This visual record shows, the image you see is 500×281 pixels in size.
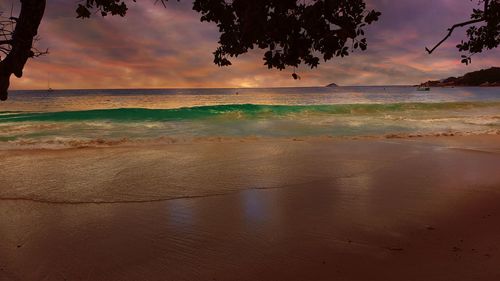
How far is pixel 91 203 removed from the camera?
7055mm

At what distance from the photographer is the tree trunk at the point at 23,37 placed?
3.33 meters

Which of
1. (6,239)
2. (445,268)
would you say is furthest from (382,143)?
(6,239)

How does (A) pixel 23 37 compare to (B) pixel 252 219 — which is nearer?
(A) pixel 23 37

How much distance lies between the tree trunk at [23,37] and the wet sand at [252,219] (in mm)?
2294

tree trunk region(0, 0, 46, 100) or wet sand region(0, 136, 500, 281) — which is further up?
tree trunk region(0, 0, 46, 100)

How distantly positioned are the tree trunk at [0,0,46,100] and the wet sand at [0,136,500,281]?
2.29m

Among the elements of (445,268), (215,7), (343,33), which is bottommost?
(445,268)

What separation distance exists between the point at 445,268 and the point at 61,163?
10176 mm

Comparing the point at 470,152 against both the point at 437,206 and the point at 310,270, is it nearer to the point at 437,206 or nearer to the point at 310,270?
the point at 437,206

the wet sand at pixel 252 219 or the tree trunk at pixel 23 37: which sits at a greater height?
the tree trunk at pixel 23 37

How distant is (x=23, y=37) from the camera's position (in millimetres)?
3350

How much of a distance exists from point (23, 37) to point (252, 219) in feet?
13.0

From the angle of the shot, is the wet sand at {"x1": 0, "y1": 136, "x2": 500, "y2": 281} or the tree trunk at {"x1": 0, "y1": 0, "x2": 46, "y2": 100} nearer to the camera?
the tree trunk at {"x1": 0, "y1": 0, "x2": 46, "y2": 100}

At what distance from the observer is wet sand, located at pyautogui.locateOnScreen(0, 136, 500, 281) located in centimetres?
447
